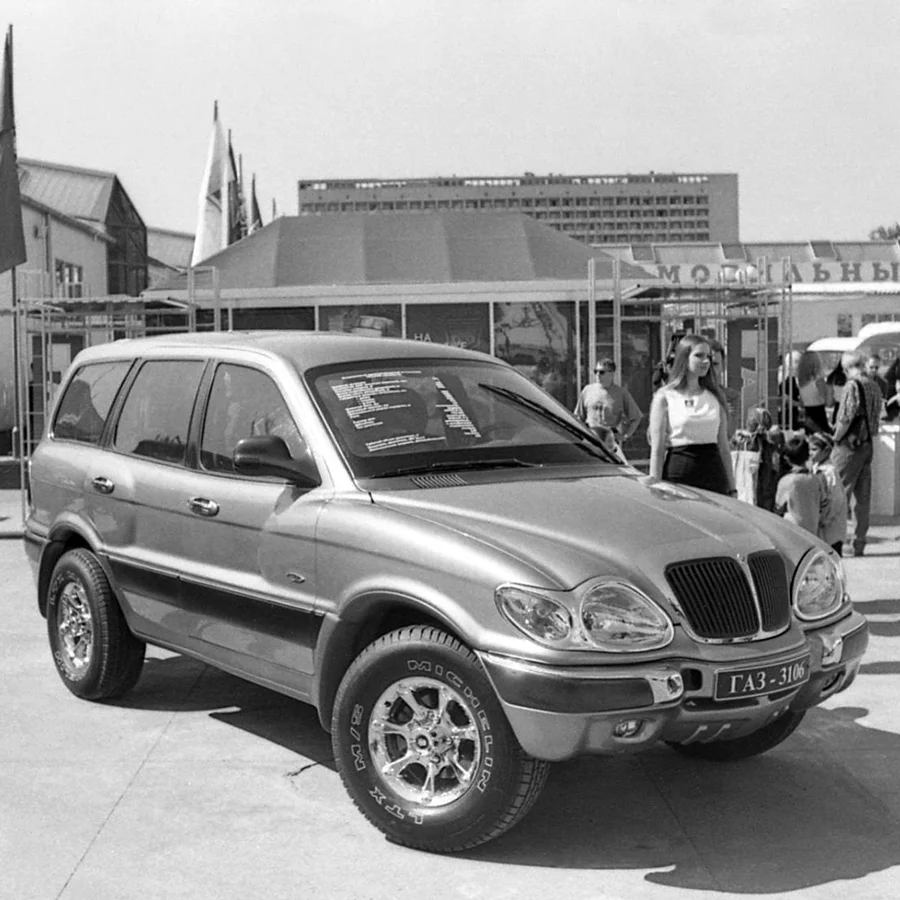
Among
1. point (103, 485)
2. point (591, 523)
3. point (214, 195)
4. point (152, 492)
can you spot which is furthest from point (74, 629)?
point (214, 195)

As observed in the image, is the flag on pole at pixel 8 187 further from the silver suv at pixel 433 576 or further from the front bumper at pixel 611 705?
the front bumper at pixel 611 705

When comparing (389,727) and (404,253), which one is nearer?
(389,727)

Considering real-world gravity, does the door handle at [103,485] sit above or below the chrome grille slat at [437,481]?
below

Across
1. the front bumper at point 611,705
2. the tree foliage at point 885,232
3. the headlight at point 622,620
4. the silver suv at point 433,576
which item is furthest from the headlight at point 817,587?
the tree foliage at point 885,232

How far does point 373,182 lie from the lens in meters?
195

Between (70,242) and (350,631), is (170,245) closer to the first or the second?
(70,242)

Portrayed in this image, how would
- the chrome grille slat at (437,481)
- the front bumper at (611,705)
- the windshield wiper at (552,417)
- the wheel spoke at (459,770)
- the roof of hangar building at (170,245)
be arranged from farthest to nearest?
1. the roof of hangar building at (170,245)
2. the windshield wiper at (552,417)
3. the chrome grille slat at (437,481)
4. the wheel spoke at (459,770)
5. the front bumper at (611,705)

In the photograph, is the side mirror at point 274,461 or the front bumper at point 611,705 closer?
the front bumper at point 611,705

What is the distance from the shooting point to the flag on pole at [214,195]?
2958cm

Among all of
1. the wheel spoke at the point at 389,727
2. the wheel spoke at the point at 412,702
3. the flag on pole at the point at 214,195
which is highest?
the flag on pole at the point at 214,195

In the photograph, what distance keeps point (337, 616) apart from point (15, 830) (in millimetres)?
1302

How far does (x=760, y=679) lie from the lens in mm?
4527

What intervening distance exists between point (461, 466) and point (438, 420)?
0.28 m

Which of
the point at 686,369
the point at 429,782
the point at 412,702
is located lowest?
the point at 429,782
